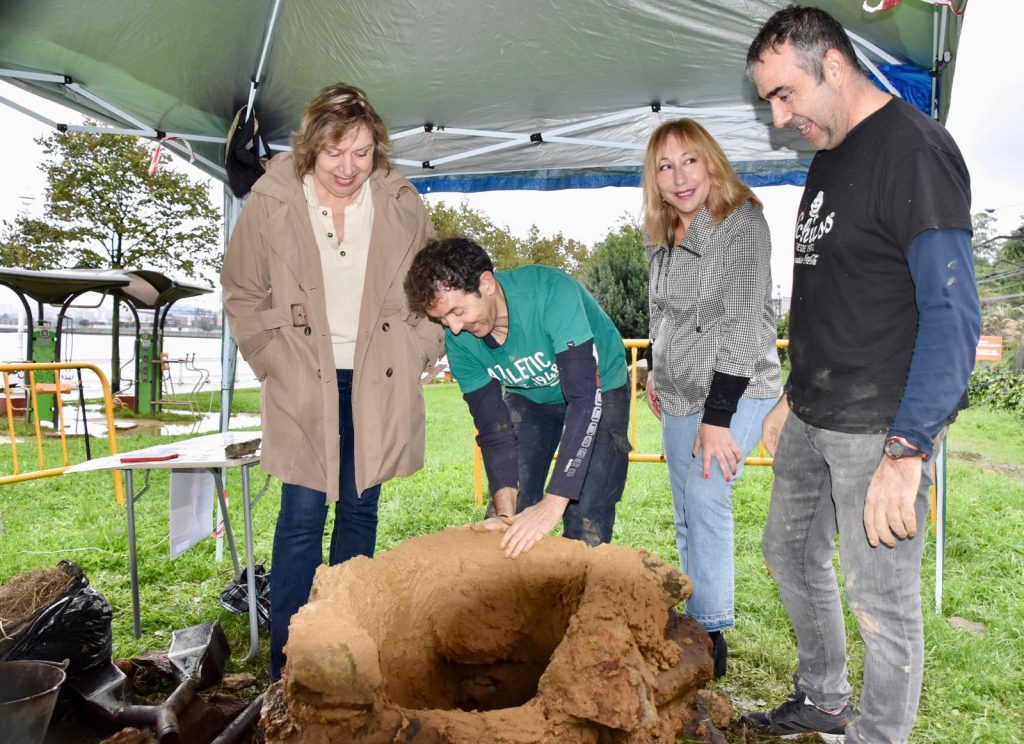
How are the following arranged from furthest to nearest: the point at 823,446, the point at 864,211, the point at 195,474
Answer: the point at 195,474 → the point at 823,446 → the point at 864,211

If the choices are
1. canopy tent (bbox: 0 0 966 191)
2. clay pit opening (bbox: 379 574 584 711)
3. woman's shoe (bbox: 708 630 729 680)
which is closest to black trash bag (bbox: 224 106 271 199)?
canopy tent (bbox: 0 0 966 191)

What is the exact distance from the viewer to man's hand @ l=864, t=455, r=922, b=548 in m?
1.55

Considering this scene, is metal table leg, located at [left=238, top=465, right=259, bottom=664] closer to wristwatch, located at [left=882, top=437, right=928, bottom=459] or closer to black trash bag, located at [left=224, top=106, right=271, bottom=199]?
black trash bag, located at [left=224, top=106, right=271, bottom=199]

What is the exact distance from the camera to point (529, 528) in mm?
1848

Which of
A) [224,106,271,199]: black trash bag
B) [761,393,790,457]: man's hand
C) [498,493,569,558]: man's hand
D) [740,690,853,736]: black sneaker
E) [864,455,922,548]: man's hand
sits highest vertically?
[224,106,271,199]: black trash bag

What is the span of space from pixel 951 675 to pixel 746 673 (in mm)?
874

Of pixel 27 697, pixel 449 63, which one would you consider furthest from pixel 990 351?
pixel 27 697

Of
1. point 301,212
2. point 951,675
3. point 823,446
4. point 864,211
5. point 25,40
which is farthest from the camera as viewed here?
point 25,40

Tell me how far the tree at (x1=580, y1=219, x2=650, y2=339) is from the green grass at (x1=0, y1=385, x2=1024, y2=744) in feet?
22.2

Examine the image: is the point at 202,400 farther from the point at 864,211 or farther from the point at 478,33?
the point at 864,211

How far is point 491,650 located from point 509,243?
18.3 metres

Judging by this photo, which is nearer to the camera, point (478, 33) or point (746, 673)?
point (746, 673)

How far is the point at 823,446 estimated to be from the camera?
191 centimetres

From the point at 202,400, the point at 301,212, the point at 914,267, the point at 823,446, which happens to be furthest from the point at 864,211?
the point at 202,400
